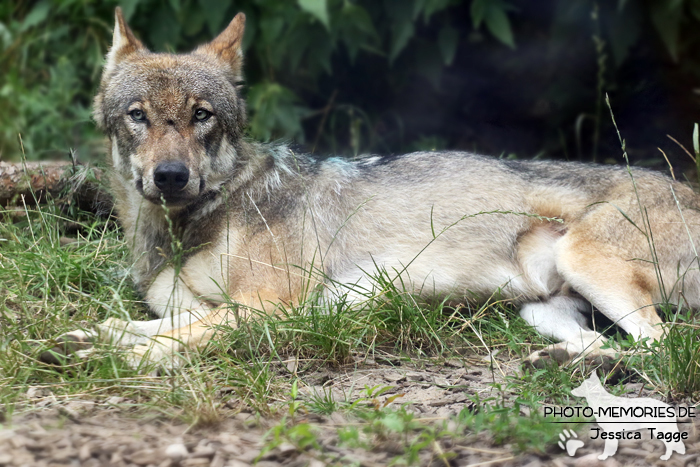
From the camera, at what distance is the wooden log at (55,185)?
15.1 ft

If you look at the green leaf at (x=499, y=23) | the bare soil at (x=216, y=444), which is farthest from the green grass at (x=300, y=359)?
the green leaf at (x=499, y=23)

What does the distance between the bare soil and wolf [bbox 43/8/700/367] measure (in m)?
0.87

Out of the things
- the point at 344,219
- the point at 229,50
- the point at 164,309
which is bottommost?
the point at 164,309

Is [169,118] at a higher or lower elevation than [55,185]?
higher

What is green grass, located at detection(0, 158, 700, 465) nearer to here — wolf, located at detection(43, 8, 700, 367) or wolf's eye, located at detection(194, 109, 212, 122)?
wolf, located at detection(43, 8, 700, 367)

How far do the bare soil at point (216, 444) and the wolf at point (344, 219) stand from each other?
34.2 inches

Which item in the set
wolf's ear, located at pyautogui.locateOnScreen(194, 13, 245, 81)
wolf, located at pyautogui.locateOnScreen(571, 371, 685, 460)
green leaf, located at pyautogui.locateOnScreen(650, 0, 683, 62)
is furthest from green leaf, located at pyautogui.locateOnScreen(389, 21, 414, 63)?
wolf, located at pyautogui.locateOnScreen(571, 371, 685, 460)

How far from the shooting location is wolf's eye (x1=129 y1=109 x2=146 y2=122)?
3697mm

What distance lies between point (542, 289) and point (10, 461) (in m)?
2.94

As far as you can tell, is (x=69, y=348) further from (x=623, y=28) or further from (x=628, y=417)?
(x=623, y=28)

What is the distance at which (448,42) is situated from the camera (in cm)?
645

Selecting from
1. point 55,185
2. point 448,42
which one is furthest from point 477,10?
point 55,185

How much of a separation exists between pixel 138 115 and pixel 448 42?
144 inches

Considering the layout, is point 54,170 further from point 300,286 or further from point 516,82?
point 516,82
